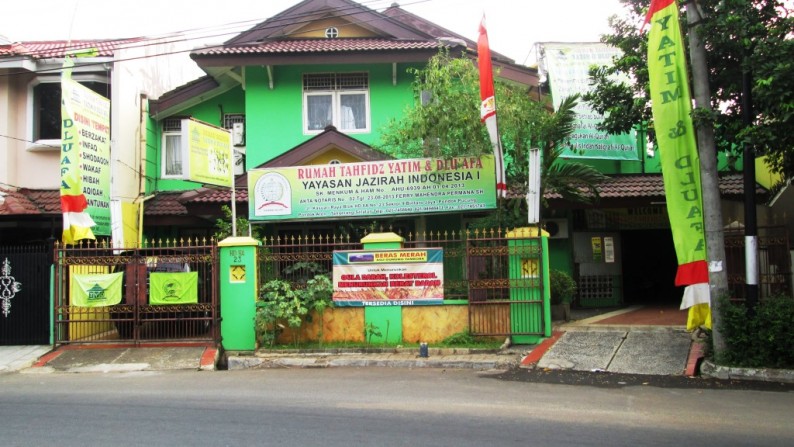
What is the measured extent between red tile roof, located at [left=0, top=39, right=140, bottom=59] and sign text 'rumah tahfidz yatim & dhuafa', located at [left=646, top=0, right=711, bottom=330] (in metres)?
12.4

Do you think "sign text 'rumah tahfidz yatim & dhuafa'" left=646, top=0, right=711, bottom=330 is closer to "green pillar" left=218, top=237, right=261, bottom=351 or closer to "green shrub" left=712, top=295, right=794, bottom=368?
"green shrub" left=712, top=295, right=794, bottom=368

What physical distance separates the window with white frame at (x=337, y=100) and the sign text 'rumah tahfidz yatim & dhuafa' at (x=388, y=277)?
16.3 ft

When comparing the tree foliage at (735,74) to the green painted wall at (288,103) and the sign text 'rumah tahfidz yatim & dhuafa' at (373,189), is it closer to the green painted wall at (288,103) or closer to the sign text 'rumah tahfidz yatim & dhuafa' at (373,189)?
the sign text 'rumah tahfidz yatim & dhuafa' at (373,189)

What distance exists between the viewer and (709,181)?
8.85 metres

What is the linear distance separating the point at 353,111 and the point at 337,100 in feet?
1.60

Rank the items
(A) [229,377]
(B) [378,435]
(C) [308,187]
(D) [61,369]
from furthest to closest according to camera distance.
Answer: (C) [308,187], (D) [61,369], (A) [229,377], (B) [378,435]

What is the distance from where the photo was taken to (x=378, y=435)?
5848 mm

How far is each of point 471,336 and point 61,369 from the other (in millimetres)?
7165

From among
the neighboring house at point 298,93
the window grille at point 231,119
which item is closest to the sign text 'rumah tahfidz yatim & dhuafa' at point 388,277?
the neighboring house at point 298,93

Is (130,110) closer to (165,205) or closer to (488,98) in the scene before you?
(165,205)

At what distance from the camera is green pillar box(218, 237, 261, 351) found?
1114 cm

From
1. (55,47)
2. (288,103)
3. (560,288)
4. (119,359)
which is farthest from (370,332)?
(55,47)

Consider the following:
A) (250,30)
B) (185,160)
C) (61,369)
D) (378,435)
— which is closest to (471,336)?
(378,435)

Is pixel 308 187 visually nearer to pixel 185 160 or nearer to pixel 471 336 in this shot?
pixel 185 160
